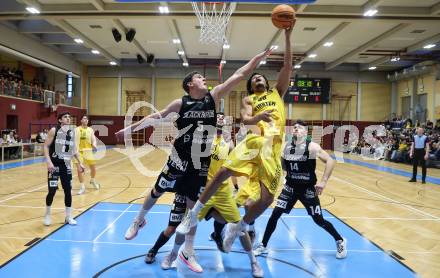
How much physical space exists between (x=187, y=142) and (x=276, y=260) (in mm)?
2080

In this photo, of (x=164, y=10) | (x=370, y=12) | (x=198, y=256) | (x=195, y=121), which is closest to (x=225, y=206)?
(x=198, y=256)

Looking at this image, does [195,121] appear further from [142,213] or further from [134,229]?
[134,229]

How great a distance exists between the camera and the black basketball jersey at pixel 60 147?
19.5 feet

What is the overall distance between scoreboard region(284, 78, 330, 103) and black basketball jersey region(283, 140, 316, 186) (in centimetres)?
2222

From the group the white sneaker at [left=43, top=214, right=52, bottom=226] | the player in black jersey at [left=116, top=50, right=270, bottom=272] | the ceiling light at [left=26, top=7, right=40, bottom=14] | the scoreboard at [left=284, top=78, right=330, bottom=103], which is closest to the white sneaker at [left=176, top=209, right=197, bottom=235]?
the player in black jersey at [left=116, top=50, right=270, bottom=272]

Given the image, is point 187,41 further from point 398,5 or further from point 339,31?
point 398,5

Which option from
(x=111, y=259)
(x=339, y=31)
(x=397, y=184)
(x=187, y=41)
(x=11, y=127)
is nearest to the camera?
(x=111, y=259)

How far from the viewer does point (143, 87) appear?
1100 inches

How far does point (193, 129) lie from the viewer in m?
3.98

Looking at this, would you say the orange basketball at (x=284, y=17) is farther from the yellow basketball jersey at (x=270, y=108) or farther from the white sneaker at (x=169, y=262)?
the white sneaker at (x=169, y=262)

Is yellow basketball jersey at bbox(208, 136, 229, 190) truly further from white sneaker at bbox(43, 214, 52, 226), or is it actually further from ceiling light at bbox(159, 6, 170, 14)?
ceiling light at bbox(159, 6, 170, 14)

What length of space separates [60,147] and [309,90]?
76.4ft

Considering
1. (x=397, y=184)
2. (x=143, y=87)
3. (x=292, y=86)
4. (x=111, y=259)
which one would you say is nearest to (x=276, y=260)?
(x=111, y=259)

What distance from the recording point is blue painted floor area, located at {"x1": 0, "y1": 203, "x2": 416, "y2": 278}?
4.23 m
